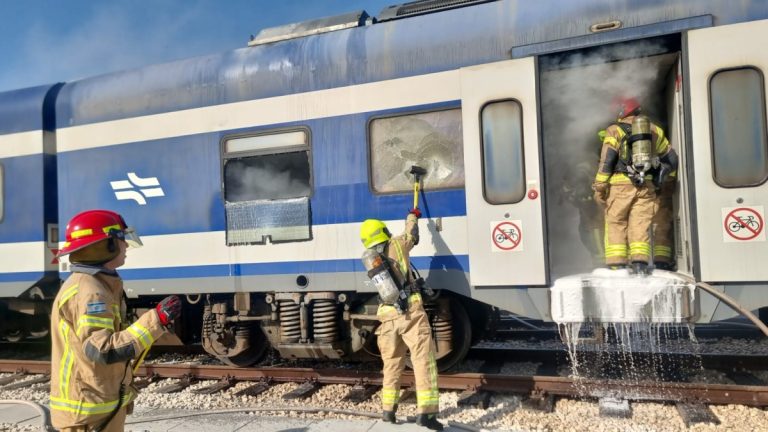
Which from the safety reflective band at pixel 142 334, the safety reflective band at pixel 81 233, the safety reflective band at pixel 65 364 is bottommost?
the safety reflective band at pixel 65 364

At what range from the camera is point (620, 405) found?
4.77m

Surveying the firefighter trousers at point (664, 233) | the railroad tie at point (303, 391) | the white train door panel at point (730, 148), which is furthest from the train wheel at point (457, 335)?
the white train door panel at point (730, 148)

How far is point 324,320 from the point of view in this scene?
221 inches

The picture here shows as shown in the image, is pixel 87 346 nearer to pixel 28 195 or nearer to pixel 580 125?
Result: pixel 580 125

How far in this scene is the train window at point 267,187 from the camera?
18.6 ft

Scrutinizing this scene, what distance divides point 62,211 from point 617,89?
20.7 ft

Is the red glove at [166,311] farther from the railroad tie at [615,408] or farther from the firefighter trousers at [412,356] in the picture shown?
the railroad tie at [615,408]

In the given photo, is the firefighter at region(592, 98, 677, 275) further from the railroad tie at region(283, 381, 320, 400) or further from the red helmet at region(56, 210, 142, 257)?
the red helmet at region(56, 210, 142, 257)

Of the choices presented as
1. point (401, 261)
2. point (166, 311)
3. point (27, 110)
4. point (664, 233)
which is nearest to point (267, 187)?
point (401, 261)

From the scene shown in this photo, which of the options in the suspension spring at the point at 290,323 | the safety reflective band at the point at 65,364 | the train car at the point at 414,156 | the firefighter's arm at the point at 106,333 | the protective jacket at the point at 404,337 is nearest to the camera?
the firefighter's arm at the point at 106,333

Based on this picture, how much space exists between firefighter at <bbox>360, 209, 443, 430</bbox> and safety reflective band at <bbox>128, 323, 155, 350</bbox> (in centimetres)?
213

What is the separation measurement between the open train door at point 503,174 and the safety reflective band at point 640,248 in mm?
859

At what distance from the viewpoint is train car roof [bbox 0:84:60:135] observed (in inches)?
265

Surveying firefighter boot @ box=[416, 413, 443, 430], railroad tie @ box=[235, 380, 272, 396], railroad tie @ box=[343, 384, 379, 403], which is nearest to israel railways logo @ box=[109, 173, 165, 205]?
railroad tie @ box=[235, 380, 272, 396]
